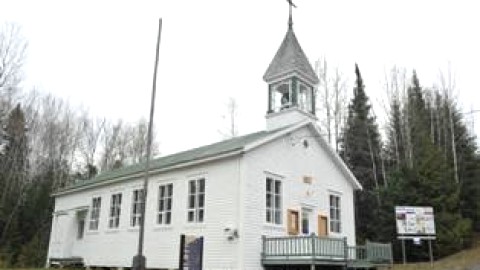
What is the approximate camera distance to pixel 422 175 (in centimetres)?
2895

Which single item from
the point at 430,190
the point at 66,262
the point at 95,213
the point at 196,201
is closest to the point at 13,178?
the point at 66,262

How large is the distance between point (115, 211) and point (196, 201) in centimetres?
676

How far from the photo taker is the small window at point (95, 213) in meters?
25.5

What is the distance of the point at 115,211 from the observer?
2400 cm

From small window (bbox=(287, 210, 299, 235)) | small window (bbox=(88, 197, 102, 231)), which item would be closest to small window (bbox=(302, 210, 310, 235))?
small window (bbox=(287, 210, 299, 235))

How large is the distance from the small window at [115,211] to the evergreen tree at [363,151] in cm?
1750

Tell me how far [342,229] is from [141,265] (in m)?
11.6

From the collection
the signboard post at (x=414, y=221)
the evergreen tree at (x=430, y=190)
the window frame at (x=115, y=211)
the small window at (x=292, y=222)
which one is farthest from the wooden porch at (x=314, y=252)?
the evergreen tree at (x=430, y=190)

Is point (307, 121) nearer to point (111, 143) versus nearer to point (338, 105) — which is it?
point (338, 105)

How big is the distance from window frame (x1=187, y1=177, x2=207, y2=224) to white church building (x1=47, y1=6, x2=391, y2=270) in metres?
0.04

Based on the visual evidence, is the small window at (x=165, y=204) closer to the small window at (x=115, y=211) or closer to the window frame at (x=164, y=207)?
the window frame at (x=164, y=207)

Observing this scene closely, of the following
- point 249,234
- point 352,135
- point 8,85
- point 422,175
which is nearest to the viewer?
point 249,234

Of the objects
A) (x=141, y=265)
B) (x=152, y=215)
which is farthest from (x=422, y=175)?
(x=141, y=265)

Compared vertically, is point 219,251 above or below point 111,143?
below
